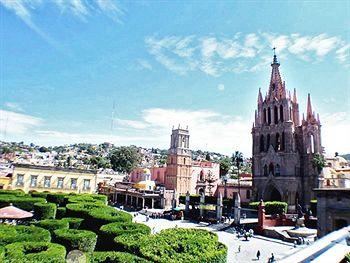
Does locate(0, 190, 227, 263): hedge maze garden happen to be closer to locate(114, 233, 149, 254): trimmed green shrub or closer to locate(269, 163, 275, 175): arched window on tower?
locate(114, 233, 149, 254): trimmed green shrub

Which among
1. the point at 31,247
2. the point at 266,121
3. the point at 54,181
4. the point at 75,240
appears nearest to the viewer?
the point at 31,247

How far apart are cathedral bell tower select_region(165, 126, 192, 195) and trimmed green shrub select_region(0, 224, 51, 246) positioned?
5543cm

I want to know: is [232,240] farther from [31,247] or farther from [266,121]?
[266,121]

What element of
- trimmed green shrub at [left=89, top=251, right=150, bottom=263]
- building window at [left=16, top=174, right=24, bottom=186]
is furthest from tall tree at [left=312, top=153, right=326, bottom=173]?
building window at [left=16, top=174, right=24, bottom=186]

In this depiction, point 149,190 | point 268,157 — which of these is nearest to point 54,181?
point 149,190

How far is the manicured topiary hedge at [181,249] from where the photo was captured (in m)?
9.71

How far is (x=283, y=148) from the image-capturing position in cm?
5134

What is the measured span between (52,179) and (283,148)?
4179 cm

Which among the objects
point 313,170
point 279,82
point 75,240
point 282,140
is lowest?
point 75,240

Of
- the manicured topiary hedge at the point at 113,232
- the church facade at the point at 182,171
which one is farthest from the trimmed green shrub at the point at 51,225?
the church facade at the point at 182,171

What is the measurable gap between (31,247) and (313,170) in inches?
1912

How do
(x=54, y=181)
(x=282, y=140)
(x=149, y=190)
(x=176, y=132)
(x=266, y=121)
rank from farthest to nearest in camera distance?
(x=176, y=132) < (x=149, y=190) < (x=266, y=121) < (x=282, y=140) < (x=54, y=181)

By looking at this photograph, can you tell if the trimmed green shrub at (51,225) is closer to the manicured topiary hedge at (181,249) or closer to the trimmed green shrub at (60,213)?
the manicured topiary hedge at (181,249)

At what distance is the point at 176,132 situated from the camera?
238 feet
